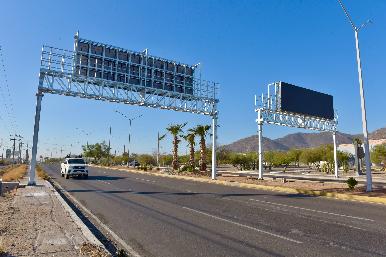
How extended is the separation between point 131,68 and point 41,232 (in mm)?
23191

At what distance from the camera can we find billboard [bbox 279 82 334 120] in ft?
124

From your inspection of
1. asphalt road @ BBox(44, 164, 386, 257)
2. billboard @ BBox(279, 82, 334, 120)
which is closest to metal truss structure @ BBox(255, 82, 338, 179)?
billboard @ BBox(279, 82, 334, 120)

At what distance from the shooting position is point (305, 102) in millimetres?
40062

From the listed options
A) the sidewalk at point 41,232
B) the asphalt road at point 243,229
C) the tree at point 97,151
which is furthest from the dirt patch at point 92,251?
the tree at point 97,151

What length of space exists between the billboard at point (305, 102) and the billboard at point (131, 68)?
406 inches

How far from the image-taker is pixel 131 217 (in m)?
12.9

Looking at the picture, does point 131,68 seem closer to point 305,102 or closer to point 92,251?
point 305,102

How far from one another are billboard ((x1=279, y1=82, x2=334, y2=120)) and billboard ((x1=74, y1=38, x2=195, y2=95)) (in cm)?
1031

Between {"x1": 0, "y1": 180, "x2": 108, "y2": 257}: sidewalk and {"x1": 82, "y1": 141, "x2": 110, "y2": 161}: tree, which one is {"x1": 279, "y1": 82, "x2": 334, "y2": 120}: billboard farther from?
{"x1": 82, "y1": 141, "x2": 110, "y2": 161}: tree

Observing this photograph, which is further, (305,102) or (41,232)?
(305,102)

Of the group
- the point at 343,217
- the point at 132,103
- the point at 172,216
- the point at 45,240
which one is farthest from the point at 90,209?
the point at 132,103

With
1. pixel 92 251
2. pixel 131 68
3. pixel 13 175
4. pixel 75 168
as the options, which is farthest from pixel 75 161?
pixel 92 251

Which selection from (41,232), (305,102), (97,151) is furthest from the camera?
(97,151)

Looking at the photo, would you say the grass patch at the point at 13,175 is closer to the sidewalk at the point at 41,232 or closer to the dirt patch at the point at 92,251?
the sidewalk at the point at 41,232
